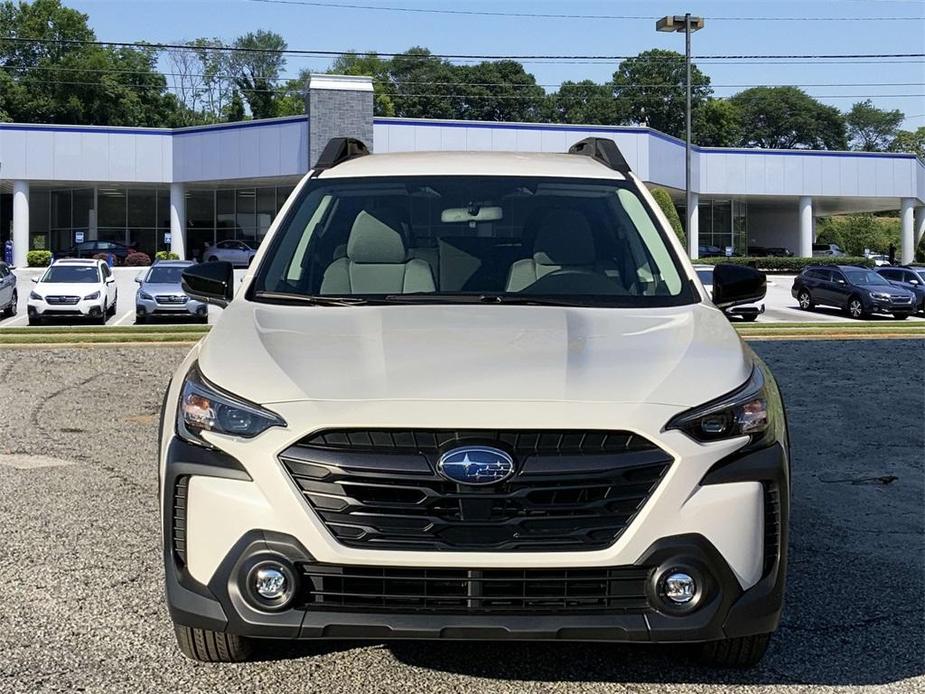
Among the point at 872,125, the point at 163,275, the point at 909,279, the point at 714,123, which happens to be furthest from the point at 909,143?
the point at 163,275

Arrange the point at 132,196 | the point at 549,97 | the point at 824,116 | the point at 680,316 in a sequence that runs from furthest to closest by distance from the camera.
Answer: the point at 824,116 < the point at 549,97 < the point at 132,196 < the point at 680,316

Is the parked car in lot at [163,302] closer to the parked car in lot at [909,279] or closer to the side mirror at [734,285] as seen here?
the parked car in lot at [909,279]

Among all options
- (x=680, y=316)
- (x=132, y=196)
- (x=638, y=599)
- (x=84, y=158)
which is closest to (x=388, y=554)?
(x=638, y=599)

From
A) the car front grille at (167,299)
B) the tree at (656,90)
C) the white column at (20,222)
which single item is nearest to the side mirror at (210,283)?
the car front grille at (167,299)

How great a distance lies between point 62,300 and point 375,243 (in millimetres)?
21845

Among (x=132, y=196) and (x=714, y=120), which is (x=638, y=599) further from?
(x=714, y=120)

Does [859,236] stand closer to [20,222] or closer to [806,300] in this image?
A: [806,300]

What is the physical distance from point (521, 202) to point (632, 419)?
6.59 feet

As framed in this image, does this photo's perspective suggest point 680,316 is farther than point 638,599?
Yes

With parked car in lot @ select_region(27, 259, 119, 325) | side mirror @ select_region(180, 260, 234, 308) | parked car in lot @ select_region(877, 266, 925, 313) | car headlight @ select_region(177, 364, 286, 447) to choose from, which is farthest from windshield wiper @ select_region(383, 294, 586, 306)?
parked car in lot @ select_region(877, 266, 925, 313)

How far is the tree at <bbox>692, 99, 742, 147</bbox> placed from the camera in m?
104

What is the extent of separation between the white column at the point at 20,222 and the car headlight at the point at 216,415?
46.3m

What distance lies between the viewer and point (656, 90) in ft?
334

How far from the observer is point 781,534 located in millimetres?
3062
